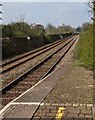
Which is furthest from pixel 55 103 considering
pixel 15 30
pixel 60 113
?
pixel 15 30

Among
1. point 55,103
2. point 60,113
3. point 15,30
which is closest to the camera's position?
point 60,113

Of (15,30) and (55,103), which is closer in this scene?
(55,103)

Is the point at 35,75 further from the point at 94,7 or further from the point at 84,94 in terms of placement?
the point at 84,94

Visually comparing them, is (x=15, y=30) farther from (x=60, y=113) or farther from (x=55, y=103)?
(x=60, y=113)

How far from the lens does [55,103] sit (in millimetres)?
8922

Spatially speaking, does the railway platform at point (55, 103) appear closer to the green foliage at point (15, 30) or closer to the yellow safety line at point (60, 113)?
the yellow safety line at point (60, 113)

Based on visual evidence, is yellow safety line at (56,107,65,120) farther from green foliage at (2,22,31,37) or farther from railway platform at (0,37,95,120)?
green foliage at (2,22,31,37)

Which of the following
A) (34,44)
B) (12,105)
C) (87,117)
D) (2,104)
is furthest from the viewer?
(34,44)

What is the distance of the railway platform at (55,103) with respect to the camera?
7.59 m

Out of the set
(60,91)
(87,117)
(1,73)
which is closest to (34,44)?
(1,73)

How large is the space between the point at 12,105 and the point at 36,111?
0.93 metres

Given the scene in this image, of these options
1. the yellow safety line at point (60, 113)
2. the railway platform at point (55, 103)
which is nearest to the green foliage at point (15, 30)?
the railway platform at point (55, 103)

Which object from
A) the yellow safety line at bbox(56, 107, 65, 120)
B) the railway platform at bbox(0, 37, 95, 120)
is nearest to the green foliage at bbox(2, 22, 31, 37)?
the railway platform at bbox(0, 37, 95, 120)

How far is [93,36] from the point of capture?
611 inches
